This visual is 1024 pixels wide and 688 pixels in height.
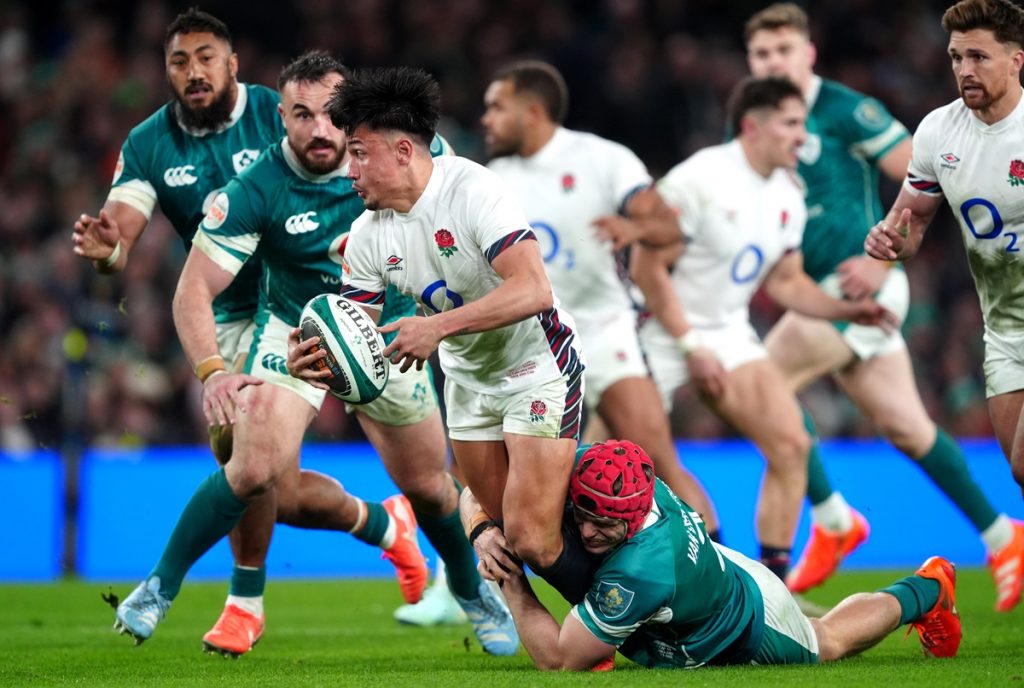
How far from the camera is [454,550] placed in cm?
641

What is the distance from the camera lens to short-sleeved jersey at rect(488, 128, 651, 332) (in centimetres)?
774

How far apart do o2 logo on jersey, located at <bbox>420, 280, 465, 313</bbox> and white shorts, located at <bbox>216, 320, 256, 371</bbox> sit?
1.73 meters

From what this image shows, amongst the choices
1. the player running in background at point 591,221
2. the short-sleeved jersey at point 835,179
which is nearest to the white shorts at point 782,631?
the player running in background at point 591,221

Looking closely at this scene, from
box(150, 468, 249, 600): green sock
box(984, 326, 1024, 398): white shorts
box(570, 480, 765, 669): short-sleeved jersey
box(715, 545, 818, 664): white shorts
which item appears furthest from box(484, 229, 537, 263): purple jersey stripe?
box(984, 326, 1024, 398): white shorts

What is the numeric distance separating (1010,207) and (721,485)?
597 cm

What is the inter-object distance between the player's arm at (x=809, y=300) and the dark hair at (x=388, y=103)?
129 inches

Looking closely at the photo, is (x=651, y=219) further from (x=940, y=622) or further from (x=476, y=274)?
(x=940, y=622)

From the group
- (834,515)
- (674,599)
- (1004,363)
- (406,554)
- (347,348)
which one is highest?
(347,348)

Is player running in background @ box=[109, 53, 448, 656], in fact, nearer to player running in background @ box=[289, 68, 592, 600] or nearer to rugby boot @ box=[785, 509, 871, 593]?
player running in background @ box=[289, 68, 592, 600]

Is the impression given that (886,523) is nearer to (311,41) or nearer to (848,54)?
(848,54)

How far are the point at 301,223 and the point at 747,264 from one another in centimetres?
287

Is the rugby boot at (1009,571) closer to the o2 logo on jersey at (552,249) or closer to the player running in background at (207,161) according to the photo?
the o2 logo on jersey at (552,249)

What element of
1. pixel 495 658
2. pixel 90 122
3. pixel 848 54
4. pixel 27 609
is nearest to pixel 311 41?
pixel 90 122

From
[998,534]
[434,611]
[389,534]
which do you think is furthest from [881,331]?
[389,534]
